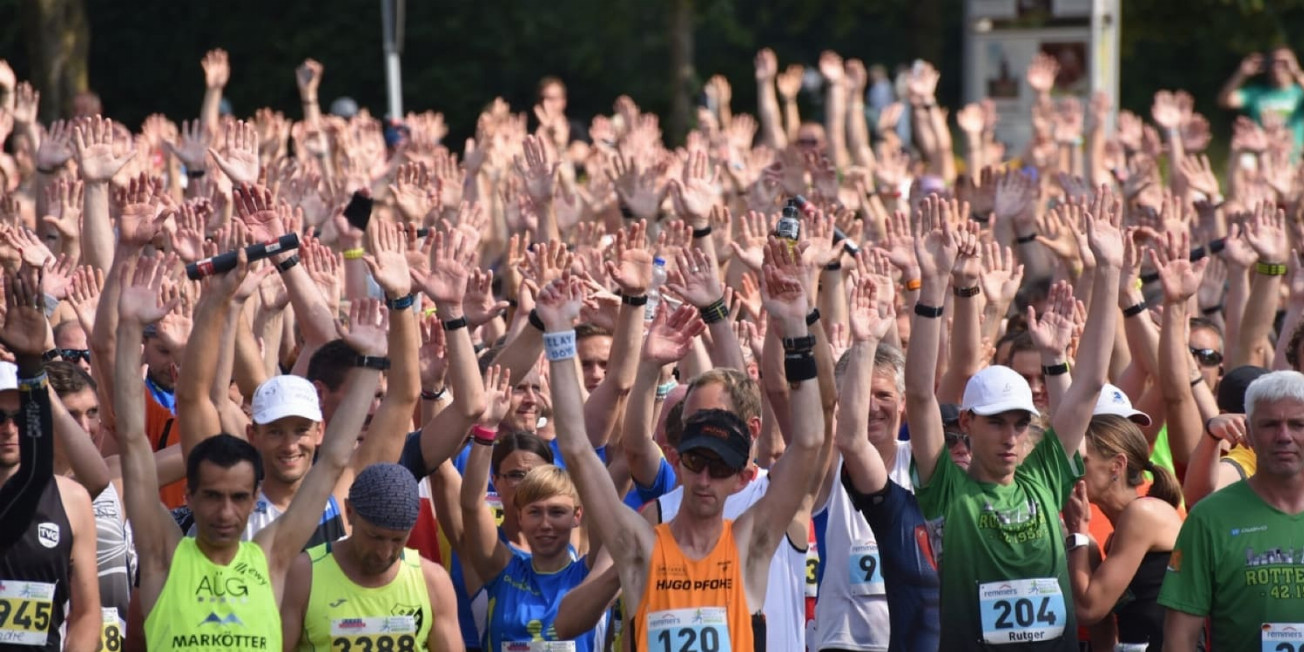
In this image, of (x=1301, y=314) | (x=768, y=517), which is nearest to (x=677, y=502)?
(x=768, y=517)

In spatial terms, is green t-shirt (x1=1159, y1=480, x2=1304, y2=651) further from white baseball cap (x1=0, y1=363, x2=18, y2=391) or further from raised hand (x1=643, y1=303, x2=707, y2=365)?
white baseball cap (x1=0, y1=363, x2=18, y2=391)

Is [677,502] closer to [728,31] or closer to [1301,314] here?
[1301,314]

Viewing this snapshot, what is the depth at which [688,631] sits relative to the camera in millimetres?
5562

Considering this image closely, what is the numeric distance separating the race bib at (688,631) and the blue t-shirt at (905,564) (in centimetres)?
86

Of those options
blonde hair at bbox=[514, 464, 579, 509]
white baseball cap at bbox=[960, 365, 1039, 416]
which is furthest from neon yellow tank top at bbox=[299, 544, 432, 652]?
white baseball cap at bbox=[960, 365, 1039, 416]

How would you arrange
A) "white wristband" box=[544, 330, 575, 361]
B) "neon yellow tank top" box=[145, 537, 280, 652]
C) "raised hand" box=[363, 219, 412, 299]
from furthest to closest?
1. "raised hand" box=[363, 219, 412, 299]
2. "white wristband" box=[544, 330, 575, 361]
3. "neon yellow tank top" box=[145, 537, 280, 652]

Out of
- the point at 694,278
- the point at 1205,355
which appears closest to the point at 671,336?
the point at 694,278

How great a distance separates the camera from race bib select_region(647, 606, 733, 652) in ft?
Answer: 18.2

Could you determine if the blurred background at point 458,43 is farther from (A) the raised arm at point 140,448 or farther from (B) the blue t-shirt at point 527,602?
(A) the raised arm at point 140,448

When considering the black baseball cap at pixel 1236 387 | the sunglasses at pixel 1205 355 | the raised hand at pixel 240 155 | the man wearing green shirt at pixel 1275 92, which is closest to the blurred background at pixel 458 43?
the man wearing green shirt at pixel 1275 92

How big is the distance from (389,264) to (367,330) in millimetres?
294

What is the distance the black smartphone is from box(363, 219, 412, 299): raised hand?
2.53 metres

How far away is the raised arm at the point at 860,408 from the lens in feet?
19.9

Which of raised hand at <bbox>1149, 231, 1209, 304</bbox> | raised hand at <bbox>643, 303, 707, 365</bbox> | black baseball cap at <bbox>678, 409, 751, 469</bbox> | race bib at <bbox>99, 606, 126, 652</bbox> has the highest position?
raised hand at <bbox>1149, 231, 1209, 304</bbox>
